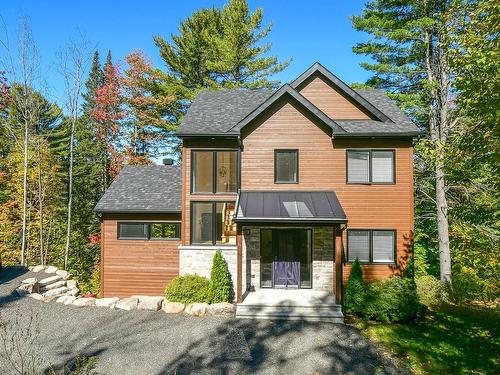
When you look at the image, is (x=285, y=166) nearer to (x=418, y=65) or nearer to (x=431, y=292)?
(x=431, y=292)

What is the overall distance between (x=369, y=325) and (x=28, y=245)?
2273 cm

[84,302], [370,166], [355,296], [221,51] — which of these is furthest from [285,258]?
[221,51]

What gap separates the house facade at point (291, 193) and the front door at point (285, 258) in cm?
4

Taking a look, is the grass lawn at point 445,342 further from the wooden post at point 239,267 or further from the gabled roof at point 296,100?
the gabled roof at point 296,100

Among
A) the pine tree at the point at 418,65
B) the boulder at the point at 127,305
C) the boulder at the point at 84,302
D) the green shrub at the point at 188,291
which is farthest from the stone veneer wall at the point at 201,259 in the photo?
the pine tree at the point at 418,65

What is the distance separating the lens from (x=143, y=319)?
1073 cm

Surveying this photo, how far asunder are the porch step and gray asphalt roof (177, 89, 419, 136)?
276 inches

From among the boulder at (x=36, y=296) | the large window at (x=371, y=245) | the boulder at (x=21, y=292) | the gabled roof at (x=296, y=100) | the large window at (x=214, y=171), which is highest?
the gabled roof at (x=296, y=100)

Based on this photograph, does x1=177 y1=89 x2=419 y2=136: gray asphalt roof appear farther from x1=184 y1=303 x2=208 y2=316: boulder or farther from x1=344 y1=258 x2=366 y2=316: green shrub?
x1=184 y1=303 x2=208 y2=316: boulder

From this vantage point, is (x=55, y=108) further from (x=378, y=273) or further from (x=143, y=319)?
(x=378, y=273)

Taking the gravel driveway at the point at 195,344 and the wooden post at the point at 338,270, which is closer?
the gravel driveway at the point at 195,344

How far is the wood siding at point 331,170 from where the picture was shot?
13125 millimetres

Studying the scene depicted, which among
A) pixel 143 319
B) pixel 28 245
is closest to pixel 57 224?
pixel 28 245

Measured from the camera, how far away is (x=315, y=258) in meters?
13.1
